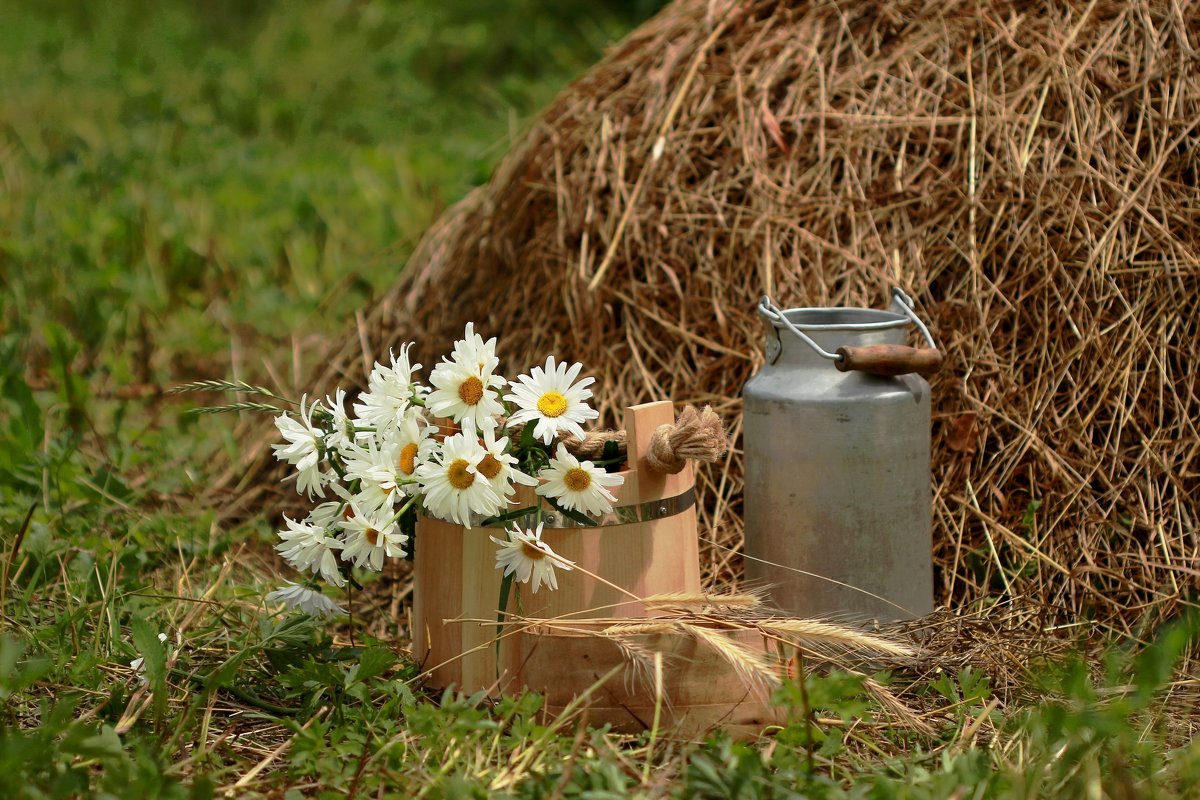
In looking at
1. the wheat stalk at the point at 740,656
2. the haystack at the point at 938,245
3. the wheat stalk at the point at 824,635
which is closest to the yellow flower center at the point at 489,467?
the wheat stalk at the point at 740,656

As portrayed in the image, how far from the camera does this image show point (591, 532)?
73.9 inches

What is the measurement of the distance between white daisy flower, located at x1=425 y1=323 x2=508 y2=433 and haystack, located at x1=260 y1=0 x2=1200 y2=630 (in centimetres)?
80

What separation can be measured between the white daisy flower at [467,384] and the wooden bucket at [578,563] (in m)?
0.15

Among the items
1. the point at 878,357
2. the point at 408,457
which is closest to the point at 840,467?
the point at 878,357

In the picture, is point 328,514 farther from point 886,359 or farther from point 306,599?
point 886,359

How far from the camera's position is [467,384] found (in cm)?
186

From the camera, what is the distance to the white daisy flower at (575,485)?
1.81m

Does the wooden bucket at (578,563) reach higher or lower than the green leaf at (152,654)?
higher

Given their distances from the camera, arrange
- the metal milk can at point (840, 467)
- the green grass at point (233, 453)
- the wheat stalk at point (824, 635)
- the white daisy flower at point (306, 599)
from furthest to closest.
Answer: the metal milk can at point (840, 467), the white daisy flower at point (306, 599), the wheat stalk at point (824, 635), the green grass at point (233, 453)

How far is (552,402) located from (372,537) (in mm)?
352

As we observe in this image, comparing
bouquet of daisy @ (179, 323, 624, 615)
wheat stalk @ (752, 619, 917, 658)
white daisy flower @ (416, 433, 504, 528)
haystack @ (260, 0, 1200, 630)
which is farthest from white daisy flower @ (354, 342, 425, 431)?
haystack @ (260, 0, 1200, 630)

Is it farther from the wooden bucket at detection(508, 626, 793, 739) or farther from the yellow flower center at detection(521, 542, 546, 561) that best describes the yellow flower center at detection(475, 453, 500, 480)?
the wooden bucket at detection(508, 626, 793, 739)

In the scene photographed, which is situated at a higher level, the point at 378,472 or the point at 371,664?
the point at 378,472

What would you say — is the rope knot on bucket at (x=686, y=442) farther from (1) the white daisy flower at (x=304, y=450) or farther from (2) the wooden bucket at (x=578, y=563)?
(1) the white daisy flower at (x=304, y=450)
